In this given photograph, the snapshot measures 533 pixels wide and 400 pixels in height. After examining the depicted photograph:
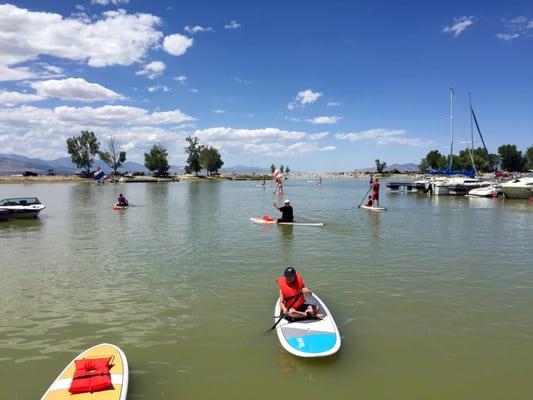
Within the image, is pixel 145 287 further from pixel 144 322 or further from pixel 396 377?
pixel 396 377

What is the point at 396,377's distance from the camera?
8.58 m

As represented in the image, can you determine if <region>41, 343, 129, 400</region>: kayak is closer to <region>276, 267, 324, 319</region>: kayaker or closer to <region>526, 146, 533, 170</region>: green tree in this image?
<region>276, 267, 324, 319</region>: kayaker

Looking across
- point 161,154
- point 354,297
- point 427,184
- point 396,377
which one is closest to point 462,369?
point 396,377

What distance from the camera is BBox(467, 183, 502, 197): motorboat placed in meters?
59.9

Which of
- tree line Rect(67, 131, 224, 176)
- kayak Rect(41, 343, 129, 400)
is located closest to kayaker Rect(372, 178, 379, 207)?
kayak Rect(41, 343, 129, 400)

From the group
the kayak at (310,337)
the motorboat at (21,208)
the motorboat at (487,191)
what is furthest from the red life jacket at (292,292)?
the motorboat at (487,191)

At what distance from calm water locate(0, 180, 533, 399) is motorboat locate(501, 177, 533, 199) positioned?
38.1 m

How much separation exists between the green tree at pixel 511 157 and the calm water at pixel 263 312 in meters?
185

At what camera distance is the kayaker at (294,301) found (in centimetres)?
1045

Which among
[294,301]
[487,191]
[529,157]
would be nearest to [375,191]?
[487,191]

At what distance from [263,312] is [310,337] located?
9.85ft

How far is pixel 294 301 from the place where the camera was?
10844 mm

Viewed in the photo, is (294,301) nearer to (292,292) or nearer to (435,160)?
(292,292)

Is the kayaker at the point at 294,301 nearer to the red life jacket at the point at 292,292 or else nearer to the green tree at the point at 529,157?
the red life jacket at the point at 292,292
